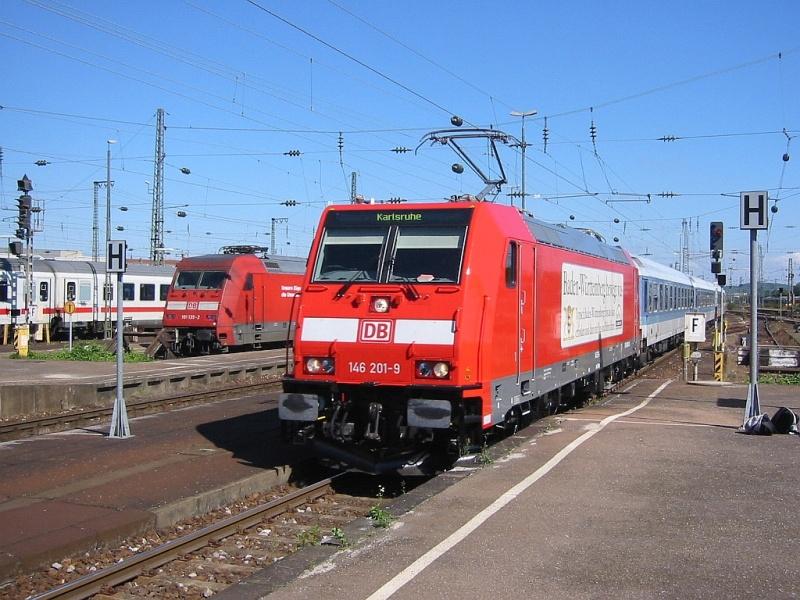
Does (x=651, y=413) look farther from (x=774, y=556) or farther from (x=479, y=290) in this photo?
(x=774, y=556)

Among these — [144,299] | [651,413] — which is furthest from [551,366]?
[144,299]

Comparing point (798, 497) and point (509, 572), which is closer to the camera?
point (509, 572)

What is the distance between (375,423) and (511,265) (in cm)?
265

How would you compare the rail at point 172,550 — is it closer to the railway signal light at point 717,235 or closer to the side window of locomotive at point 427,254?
the side window of locomotive at point 427,254

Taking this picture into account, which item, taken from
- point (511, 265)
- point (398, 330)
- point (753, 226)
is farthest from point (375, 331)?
point (753, 226)

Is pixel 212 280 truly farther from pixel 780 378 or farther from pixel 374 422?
pixel 374 422

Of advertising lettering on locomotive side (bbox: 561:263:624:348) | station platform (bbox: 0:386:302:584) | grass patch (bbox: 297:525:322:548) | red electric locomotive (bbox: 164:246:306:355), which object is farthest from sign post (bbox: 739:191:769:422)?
red electric locomotive (bbox: 164:246:306:355)

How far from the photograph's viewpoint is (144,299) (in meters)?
39.2

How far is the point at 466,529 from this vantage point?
706 cm

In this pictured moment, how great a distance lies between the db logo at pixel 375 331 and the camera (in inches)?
376

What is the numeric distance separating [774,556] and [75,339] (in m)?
36.8

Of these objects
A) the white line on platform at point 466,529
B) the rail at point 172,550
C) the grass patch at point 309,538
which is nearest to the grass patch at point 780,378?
the white line on platform at point 466,529

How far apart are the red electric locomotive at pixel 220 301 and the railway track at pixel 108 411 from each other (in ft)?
21.6

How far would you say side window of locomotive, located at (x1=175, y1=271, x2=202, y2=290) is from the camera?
27.1 metres
